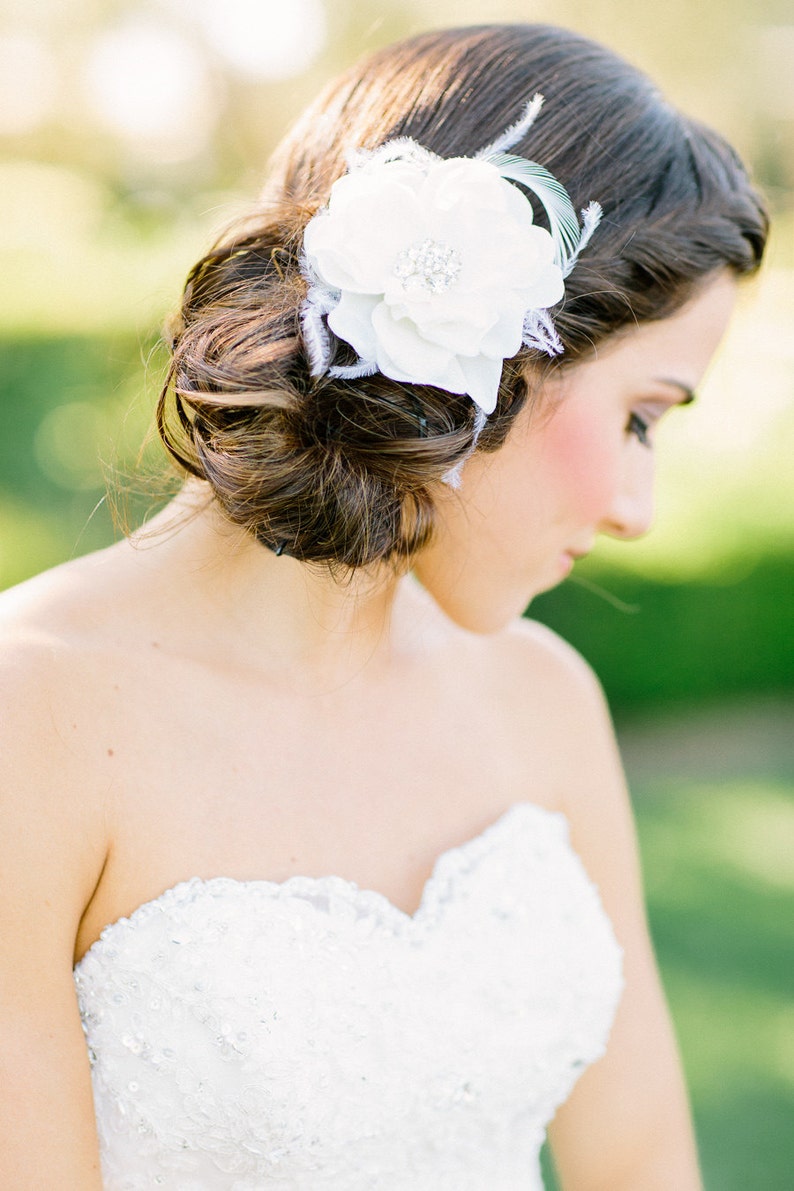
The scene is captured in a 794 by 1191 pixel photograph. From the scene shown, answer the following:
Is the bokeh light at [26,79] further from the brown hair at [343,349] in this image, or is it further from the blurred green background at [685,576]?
the brown hair at [343,349]

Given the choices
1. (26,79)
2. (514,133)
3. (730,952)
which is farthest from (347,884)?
(26,79)

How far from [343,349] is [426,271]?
0.43 ft

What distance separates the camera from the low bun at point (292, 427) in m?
1.37

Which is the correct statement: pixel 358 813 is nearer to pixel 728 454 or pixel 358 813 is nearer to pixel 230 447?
pixel 230 447

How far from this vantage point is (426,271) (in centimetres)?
135

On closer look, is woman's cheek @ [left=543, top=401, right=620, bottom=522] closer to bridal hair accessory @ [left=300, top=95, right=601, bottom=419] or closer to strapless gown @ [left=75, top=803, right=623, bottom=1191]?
bridal hair accessory @ [left=300, top=95, right=601, bottom=419]

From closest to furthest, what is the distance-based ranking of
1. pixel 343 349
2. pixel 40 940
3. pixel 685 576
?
pixel 40 940 → pixel 343 349 → pixel 685 576

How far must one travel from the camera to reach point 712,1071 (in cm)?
372

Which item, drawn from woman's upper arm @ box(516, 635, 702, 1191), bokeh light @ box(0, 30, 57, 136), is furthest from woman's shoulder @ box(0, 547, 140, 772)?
bokeh light @ box(0, 30, 57, 136)

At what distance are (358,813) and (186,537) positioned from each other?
0.43 m

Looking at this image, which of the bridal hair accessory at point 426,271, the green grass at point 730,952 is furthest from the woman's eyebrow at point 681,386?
the green grass at point 730,952

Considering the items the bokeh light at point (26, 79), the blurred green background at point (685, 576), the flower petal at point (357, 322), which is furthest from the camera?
the bokeh light at point (26, 79)

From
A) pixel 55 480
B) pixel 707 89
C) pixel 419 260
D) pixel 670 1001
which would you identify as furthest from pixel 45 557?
pixel 707 89

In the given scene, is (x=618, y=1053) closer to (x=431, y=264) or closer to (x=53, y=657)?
(x=53, y=657)
